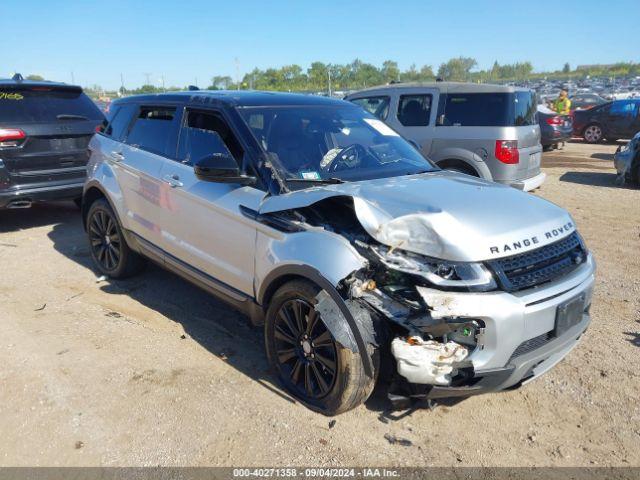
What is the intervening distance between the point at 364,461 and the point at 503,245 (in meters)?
1.34

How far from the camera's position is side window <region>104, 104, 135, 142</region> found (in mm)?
5008

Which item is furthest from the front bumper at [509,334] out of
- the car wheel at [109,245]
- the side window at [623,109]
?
the side window at [623,109]

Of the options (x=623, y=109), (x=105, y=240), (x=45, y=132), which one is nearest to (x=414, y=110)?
(x=105, y=240)

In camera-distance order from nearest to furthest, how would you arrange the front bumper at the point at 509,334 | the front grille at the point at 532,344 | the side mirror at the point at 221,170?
the front bumper at the point at 509,334
the front grille at the point at 532,344
the side mirror at the point at 221,170

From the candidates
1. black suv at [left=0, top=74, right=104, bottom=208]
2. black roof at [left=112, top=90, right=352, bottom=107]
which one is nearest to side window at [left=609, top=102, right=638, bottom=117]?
black roof at [left=112, top=90, right=352, bottom=107]

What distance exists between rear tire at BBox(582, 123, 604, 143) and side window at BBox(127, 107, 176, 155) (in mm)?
17037

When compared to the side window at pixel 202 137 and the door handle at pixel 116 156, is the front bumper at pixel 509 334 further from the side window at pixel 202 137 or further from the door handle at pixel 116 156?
the door handle at pixel 116 156

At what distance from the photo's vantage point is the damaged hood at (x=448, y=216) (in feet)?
8.80

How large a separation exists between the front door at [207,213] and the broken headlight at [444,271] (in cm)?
104

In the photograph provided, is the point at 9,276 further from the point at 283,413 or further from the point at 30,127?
the point at 283,413

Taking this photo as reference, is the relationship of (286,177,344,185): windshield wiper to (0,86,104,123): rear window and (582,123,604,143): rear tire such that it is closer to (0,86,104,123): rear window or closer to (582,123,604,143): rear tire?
(0,86,104,123): rear window

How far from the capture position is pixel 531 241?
282cm

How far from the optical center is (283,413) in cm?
312

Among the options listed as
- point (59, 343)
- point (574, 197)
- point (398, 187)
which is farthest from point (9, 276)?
point (574, 197)
